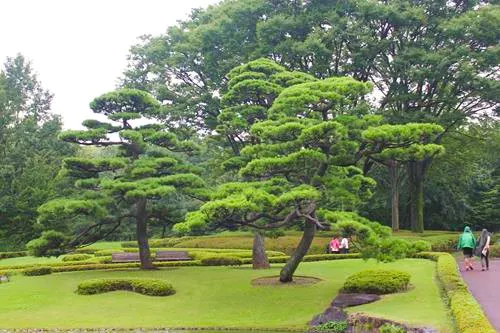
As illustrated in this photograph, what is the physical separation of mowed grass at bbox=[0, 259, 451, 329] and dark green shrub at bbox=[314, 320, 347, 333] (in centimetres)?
43

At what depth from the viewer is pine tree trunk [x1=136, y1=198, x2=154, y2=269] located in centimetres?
1989

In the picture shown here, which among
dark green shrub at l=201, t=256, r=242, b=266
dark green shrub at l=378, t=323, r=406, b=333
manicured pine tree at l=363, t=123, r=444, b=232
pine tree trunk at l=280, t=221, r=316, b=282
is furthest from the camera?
dark green shrub at l=201, t=256, r=242, b=266

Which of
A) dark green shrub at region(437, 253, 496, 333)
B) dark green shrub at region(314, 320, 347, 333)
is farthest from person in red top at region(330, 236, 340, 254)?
dark green shrub at region(314, 320, 347, 333)

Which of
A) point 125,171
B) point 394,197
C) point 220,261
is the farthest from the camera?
point 394,197

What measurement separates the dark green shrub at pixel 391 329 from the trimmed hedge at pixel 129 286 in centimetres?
717

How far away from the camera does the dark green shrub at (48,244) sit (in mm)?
18172

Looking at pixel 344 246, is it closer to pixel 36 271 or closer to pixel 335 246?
pixel 335 246

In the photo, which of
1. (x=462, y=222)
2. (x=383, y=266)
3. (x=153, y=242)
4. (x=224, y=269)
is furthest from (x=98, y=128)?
(x=462, y=222)

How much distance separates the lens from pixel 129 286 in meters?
15.8

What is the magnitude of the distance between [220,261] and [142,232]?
3.60 m

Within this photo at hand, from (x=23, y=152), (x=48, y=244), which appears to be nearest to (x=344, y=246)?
(x=48, y=244)

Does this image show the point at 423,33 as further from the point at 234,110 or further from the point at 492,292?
the point at 492,292

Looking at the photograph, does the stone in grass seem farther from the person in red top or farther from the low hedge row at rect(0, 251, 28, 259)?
the low hedge row at rect(0, 251, 28, 259)

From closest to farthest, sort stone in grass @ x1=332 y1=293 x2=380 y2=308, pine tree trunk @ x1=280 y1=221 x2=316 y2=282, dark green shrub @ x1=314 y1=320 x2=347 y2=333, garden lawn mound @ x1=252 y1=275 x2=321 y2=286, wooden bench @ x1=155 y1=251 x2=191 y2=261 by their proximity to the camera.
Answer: dark green shrub @ x1=314 y1=320 x2=347 y2=333 < stone in grass @ x1=332 y1=293 x2=380 y2=308 < pine tree trunk @ x1=280 y1=221 x2=316 y2=282 < garden lawn mound @ x1=252 y1=275 x2=321 y2=286 < wooden bench @ x1=155 y1=251 x2=191 y2=261
